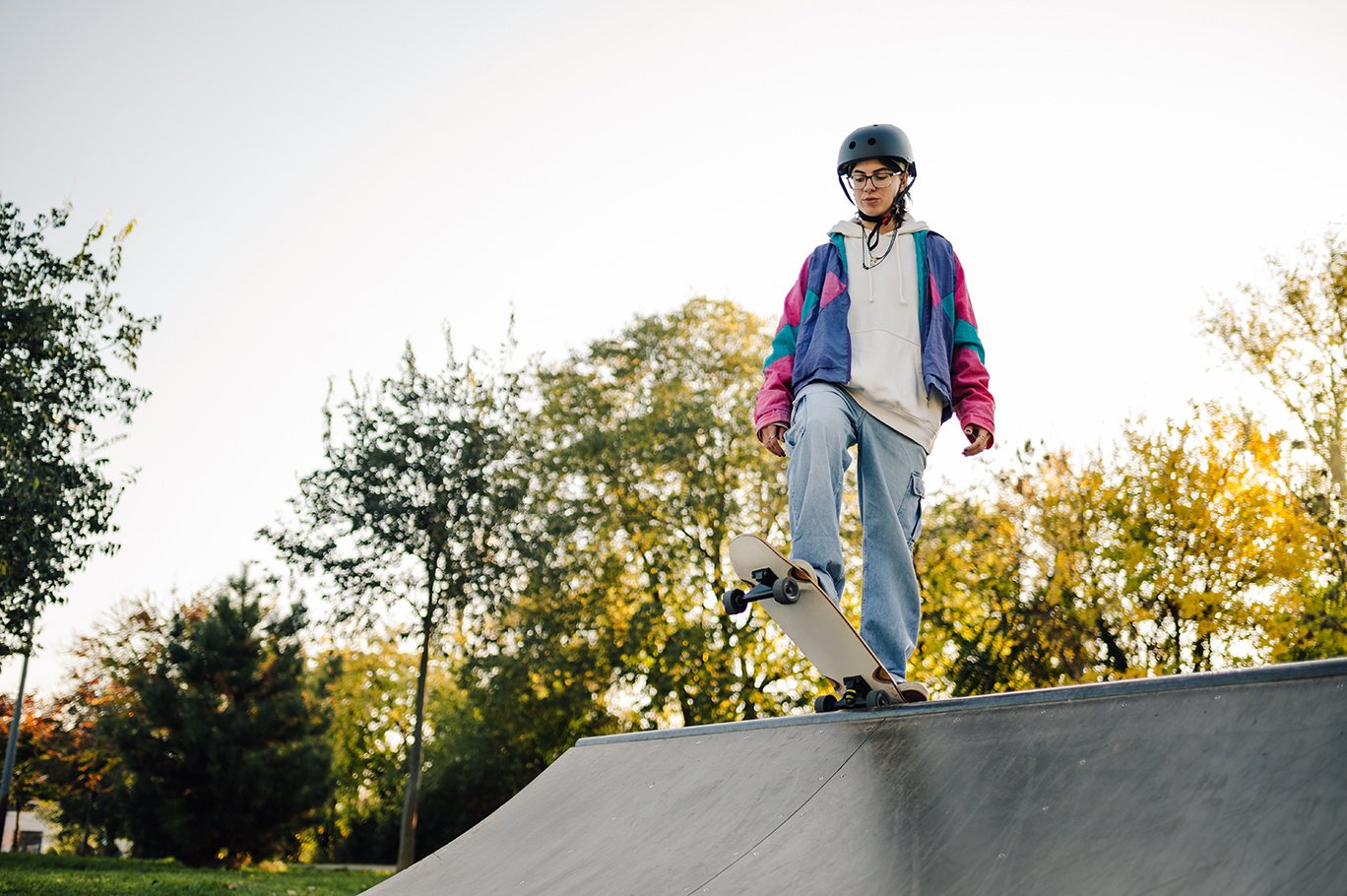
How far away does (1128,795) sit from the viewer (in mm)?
1539

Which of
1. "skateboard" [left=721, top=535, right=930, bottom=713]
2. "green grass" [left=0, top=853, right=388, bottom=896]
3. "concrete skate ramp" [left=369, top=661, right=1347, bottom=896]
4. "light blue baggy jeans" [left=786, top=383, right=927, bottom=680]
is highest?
"light blue baggy jeans" [left=786, top=383, right=927, bottom=680]

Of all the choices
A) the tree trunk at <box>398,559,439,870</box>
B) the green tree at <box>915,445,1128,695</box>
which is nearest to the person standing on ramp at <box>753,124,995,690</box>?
the green tree at <box>915,445,1128,695</box>

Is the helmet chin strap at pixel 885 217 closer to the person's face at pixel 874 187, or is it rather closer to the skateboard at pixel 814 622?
the person's face at pixel 874 187

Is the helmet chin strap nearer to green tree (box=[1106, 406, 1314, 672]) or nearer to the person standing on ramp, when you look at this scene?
the person standing on ramp

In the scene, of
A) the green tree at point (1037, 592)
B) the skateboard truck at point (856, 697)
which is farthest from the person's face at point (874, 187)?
the green tree at point (1037, 592)

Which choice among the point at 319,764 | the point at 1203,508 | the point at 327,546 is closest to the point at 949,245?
the point at 1203,508

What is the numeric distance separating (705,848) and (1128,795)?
3.14 feet

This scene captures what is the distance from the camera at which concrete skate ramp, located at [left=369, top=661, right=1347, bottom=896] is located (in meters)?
1.33

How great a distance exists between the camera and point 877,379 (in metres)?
3.40

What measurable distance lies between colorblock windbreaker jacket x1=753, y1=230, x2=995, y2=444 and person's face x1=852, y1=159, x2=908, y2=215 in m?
0.16

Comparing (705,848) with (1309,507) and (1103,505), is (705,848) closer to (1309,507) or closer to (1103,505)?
(1103,505)

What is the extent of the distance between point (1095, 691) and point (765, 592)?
3.56 feet

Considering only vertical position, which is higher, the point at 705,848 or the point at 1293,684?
the point at 1293,684

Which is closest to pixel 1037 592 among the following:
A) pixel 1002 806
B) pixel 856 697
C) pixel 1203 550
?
pixel 1203 550
